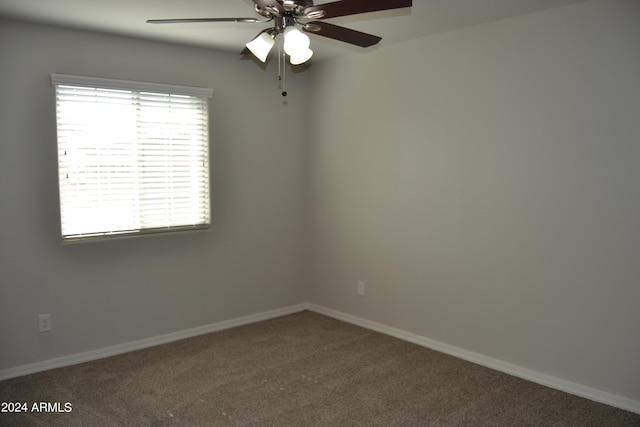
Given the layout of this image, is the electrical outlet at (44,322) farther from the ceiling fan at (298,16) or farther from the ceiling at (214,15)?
the ceiling fan at (298,16)

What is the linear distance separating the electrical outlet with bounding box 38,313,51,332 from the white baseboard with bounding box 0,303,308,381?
0.75 feet

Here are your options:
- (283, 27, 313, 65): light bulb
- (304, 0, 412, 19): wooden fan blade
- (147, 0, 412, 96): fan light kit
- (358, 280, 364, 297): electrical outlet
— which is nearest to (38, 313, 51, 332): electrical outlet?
(147, 0, 412, 96): fan light kit

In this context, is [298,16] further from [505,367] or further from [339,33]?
[505,367]

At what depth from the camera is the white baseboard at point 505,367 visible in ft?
9.28

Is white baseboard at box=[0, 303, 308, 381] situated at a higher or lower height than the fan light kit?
lower

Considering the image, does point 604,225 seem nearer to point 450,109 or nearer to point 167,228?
point 450,109

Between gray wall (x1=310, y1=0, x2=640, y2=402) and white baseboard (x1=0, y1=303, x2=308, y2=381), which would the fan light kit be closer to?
gray wall (x1=310, y1=0, x2=640, y2=402)

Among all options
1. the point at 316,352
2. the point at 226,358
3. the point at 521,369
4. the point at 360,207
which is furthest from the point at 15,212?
the point at 521,369

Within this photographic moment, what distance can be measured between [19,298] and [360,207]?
8.74 feet

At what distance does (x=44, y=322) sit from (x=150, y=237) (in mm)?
924

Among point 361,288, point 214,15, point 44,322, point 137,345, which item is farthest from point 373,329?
point 214,15

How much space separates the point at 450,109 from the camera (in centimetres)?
354

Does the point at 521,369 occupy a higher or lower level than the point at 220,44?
lower

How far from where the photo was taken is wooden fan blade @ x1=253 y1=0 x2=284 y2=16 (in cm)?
200
